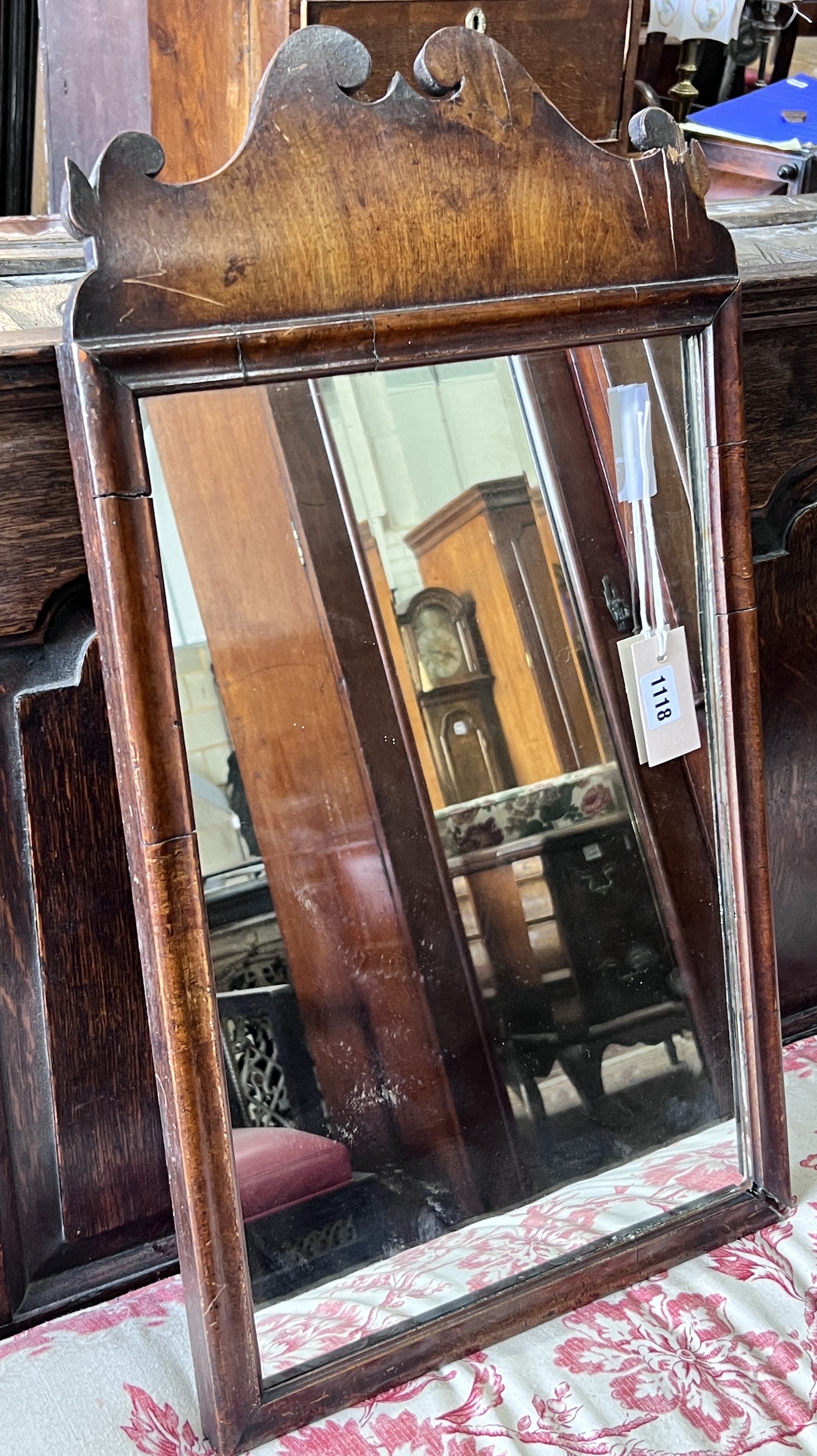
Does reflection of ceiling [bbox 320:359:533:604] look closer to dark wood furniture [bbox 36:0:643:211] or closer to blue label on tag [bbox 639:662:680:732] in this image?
blue label on tag [bbox 639:662:680:732]

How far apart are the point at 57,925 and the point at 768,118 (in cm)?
153

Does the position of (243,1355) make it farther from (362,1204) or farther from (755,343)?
A: (755,343)

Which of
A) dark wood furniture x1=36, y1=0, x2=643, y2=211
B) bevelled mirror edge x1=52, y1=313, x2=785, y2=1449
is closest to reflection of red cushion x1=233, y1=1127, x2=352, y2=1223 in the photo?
bevelled mirror edge x1=52, y1=313, x2=785, y2=1449

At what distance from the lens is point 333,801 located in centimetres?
99

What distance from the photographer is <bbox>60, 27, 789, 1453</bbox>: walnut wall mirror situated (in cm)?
85

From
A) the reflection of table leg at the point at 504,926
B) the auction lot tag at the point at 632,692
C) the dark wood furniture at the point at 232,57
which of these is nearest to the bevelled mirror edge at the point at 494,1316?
the auction lot tag at the point at 632,692

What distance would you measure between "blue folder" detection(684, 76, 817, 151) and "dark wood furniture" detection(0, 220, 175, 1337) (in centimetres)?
110

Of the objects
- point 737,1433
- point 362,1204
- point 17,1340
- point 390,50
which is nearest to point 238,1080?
point 362,1204

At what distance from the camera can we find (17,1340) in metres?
1.01

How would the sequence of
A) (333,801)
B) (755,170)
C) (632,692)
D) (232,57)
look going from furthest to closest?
(755,170)
(232,57)
(632,692)
(333,801)

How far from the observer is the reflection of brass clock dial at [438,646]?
100 cm

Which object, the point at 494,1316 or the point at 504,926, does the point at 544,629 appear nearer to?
the point at 504,926

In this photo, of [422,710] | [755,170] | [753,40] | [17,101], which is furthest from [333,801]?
[753,40]

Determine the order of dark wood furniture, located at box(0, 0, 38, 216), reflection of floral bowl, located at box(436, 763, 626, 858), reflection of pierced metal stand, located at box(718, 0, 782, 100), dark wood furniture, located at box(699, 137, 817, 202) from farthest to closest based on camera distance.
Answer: reflection of pierced metal stand, located at box(718, 0, 782, 100) < dark wood furniture, located at box(0, 0, 38, 216) < dark wood furniture, located at box(699, 137, 817, 202) < reflection of floral bowl, located at box(436, 763, 626, 858)
